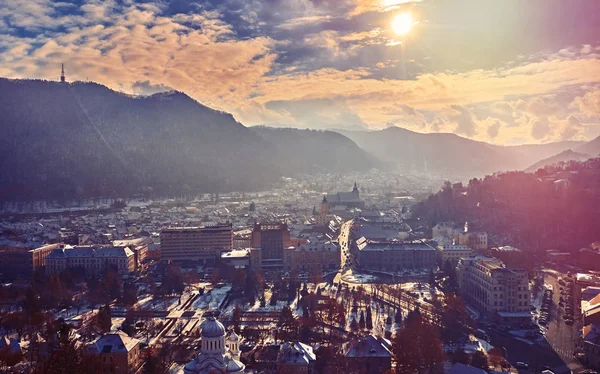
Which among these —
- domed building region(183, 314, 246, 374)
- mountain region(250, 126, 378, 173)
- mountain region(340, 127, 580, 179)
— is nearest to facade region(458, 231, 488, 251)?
domed building region(183, 314, 246, 374)

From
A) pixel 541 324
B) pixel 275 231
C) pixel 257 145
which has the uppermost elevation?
pixel 257 145

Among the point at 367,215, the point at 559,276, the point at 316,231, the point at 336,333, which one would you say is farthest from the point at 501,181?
the point at 336,333

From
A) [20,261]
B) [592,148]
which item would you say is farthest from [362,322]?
[592,148]

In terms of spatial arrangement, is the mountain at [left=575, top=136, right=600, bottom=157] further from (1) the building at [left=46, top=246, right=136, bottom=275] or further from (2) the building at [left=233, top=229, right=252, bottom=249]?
(1) the building at [left=46, top=246, right=136, bottom=275]

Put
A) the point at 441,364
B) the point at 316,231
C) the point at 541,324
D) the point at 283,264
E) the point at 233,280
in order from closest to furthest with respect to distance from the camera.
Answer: the point at 441,364 → the point at 541,324 → the point at 233,280 → the point at 283,264 → the point at 316,231

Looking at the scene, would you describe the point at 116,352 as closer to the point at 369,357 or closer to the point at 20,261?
the point at 369,357

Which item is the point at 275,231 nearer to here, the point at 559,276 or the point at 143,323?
the point at 143,323

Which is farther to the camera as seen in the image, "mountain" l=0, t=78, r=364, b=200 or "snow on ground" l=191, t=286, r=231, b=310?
"mountain" l=0, t=78, r=364, b=200
